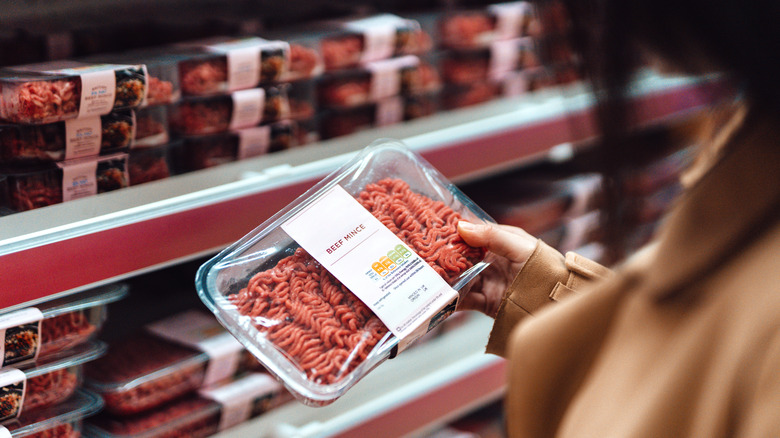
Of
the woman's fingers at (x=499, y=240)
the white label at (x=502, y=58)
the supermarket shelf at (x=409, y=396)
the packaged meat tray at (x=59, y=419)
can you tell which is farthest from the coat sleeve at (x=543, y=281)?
the white label at (x=502, y=58)

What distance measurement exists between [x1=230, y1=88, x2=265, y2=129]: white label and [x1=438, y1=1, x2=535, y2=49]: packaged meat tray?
0.66 meters

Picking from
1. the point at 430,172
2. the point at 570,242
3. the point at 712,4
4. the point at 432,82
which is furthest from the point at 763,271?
the point at 570,242

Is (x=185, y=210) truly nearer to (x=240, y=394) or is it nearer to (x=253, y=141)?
(x=253, y=141)

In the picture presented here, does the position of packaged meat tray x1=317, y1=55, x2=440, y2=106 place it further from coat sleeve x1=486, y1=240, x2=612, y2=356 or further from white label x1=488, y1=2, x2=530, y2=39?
coat sleeve x1=486, y1=240, x2=612, y2=356

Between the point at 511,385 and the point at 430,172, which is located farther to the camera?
the point at 430,172

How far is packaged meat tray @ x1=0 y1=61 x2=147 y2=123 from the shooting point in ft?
3.56

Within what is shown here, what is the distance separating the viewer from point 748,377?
22.4 inches

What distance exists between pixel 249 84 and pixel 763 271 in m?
1.04

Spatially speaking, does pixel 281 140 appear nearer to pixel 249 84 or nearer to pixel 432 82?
pixel 249 84

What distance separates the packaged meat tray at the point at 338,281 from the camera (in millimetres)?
1043

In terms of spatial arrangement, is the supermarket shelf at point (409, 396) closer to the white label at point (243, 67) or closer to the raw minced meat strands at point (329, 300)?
the raw minced meat strands at point (329, 300)

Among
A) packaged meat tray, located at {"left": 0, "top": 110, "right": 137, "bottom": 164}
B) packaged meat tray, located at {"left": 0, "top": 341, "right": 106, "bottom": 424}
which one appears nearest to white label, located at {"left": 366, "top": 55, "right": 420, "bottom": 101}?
packaged meat tray, located at {"left": 0, "top": 110, "right": 137, "bottom": 164}

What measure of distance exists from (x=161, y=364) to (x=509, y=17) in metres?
1.31

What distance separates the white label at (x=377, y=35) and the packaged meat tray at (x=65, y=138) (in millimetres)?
599
